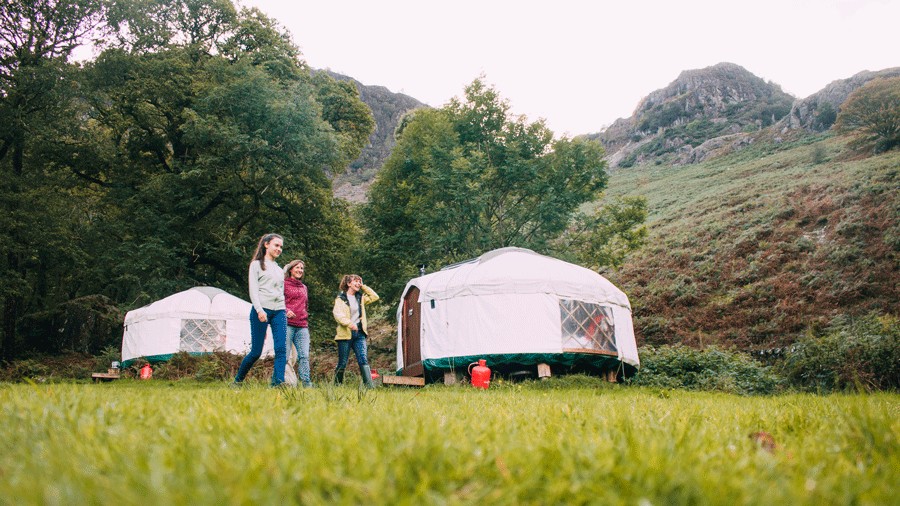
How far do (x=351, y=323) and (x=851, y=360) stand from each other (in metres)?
7.60

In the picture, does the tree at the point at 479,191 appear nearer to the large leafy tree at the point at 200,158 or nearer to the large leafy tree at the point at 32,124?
the large leafy tree at the point at 200,158

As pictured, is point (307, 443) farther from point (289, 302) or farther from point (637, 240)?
point (637, 240)

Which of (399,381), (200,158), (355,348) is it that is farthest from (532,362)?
(200,158)

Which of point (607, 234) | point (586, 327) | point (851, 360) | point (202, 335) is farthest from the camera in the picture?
point (202, 335)

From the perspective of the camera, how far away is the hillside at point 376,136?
6675cm

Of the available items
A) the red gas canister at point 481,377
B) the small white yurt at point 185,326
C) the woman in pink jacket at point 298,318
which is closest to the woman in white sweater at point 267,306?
the woman in pink jacket at point 298,318

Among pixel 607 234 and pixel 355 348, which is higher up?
pixel 607 234

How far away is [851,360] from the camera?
370 inches

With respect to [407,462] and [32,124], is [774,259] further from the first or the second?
[32,124]

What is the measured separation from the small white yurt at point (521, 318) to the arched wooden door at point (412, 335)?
6.2 inches

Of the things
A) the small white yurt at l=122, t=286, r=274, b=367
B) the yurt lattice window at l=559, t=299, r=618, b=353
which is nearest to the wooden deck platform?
the yurt lattice window at l=559, t=299, r=618, b=353

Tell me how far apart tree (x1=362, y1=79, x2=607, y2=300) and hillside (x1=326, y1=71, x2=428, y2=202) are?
43.6 meters

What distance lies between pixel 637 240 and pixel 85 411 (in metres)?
16.6

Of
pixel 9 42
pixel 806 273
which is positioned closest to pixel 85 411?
pixel 806 273
